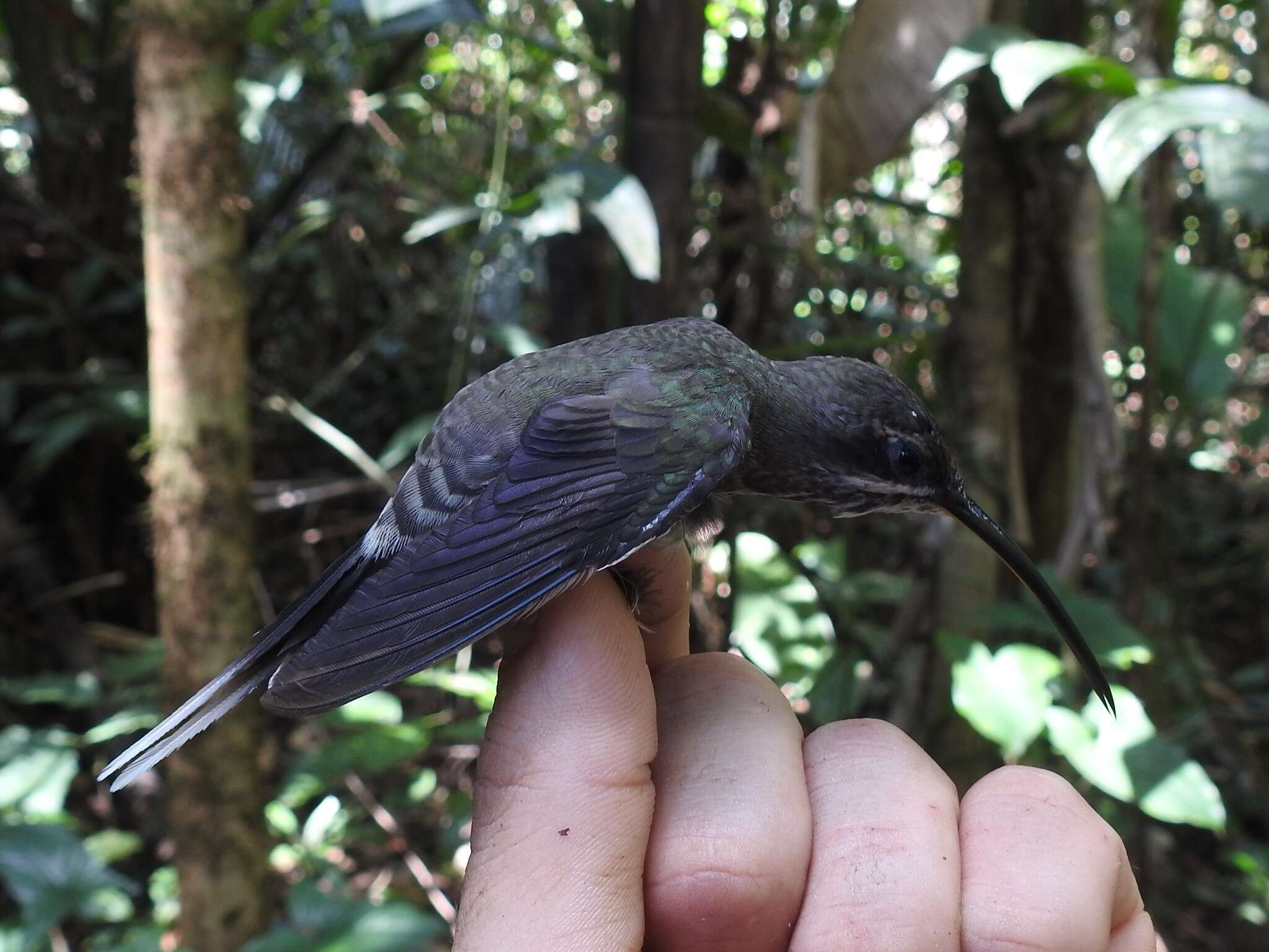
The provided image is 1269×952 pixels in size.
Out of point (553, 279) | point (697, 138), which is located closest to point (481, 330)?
point (553, 279)

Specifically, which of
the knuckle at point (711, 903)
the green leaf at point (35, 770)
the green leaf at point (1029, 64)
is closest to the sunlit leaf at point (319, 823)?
the green leaf at point (35, 770)

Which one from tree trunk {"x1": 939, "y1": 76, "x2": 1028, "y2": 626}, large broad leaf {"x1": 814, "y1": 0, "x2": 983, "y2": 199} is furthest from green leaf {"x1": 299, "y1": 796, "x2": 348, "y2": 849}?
large broad leaf {"x1": 814, "y1": 0, "x2": 983, "y2": 199}

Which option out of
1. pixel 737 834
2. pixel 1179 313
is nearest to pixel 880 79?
pixel 1179 313

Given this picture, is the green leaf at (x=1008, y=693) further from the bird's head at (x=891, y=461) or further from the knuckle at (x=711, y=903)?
the knuckle at (x=711, y=903)

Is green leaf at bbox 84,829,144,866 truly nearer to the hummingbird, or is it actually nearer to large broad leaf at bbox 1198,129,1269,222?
the hummingbird

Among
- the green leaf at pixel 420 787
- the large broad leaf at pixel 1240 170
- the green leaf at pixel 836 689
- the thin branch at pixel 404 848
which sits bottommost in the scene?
the thin branch at pixel 404 848

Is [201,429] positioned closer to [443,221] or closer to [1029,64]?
[443,221]
